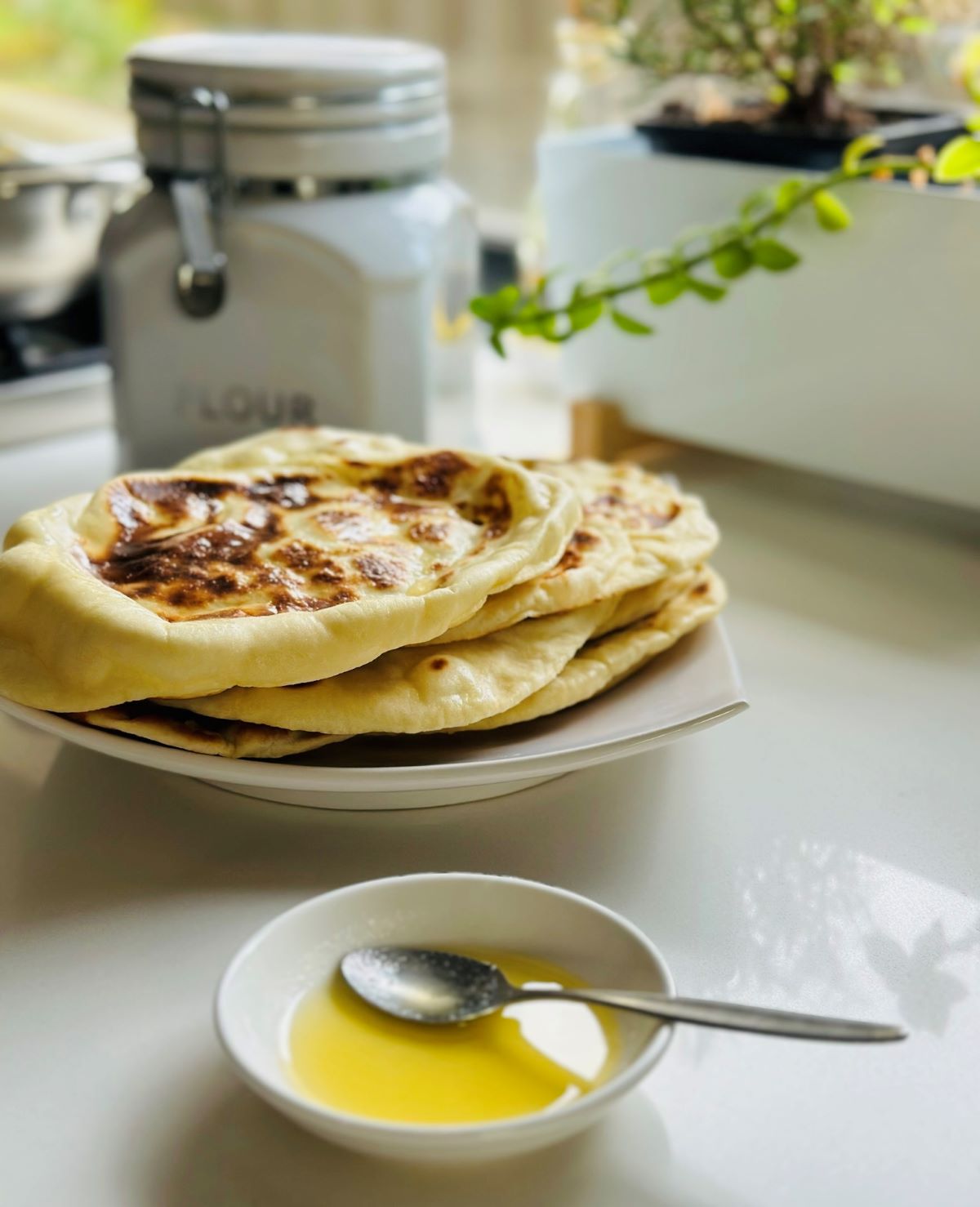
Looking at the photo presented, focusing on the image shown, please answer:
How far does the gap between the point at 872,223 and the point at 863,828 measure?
1.84 ft

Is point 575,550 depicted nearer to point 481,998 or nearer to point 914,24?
point 481,998

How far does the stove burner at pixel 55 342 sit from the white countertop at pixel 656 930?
2.40ft

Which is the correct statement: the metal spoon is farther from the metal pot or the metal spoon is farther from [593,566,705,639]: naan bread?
the metal pot

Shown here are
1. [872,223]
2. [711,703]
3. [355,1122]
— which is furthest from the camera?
[872,223]

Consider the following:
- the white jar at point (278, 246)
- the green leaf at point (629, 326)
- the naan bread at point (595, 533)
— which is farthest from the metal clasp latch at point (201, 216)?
the green leaf at point (629, 326)

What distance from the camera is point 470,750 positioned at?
0.70 m

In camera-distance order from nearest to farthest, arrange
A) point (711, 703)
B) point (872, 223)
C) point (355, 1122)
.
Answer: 1. point (355, 1122)
2. point (711, 703)
3. point (872, 223)

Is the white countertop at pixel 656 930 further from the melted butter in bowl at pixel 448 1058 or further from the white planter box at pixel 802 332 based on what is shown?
the white planter box at pixel 802 332

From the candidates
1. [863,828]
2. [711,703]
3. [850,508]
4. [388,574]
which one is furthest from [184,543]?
[850,508]

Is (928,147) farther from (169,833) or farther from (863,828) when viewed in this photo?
(169,833)

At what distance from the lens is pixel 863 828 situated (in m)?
0.75

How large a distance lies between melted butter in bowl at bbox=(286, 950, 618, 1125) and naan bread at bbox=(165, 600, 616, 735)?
0.48 ft

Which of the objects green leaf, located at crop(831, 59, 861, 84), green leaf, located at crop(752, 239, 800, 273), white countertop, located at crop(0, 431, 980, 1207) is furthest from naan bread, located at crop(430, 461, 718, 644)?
green leaf, located at crop(831, 59, 861, 84)

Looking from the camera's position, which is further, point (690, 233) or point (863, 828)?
point (690, 233)
